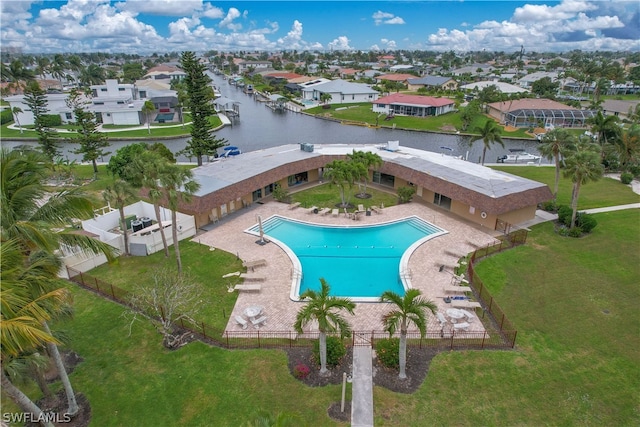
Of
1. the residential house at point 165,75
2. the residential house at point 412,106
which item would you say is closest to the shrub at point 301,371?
the residential house at point 412,106

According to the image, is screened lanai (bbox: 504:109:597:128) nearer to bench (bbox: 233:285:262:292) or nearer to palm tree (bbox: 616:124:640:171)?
palm tree (bbox: 616:124:640:171)

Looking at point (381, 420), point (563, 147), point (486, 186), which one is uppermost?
point (563, 147)

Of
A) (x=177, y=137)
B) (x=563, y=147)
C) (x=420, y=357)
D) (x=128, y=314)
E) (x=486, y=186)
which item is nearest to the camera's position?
(x=420, y=357)

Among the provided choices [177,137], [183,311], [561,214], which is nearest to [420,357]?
[183,311]

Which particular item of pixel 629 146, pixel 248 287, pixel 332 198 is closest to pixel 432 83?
pixel 629 146

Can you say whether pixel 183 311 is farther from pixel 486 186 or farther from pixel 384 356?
pixel 486 186

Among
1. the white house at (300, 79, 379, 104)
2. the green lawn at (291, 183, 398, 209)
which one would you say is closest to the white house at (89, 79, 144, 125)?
the white house at (300, 79, 379, 104)
